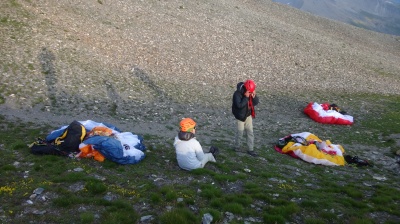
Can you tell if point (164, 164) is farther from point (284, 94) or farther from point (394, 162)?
point (284, 94)

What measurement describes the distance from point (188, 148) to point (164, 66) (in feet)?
63.4

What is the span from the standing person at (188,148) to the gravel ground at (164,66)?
17.5ft

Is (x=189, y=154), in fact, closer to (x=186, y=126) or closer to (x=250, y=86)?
(x=186, y=126)

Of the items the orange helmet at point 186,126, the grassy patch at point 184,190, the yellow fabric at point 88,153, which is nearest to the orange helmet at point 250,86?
the grassy patch at point 184,190

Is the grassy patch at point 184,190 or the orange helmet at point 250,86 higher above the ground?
the orange helmet at point 250,86

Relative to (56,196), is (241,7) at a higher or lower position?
higher

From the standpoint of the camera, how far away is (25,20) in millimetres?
28734

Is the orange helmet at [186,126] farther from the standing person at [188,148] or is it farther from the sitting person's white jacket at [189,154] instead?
the sitting person's white jacket at [189,154]

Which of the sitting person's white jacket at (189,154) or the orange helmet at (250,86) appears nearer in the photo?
the sitting person's white jacket at (189,154)

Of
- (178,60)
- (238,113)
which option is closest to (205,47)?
(178,60)

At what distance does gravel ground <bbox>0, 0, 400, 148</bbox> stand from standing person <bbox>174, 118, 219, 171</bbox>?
533 centimetres

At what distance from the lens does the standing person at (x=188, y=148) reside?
11742 millimetres

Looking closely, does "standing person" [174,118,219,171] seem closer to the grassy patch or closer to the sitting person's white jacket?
the sitting person's white jacket

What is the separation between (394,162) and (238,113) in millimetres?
8427
